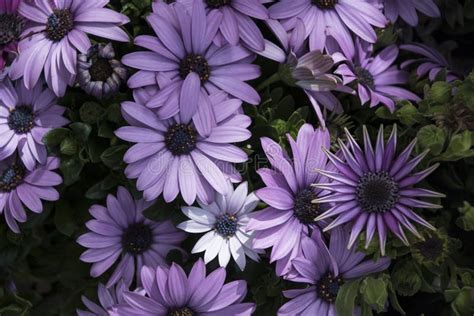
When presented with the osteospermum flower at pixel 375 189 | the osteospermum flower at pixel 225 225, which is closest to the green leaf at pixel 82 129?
the osteospermum flower at pixel 225 225

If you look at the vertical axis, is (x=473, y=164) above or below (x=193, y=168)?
above

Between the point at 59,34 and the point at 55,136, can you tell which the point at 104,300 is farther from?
the point at 59,34

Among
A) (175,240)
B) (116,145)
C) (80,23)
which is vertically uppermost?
(80,23)

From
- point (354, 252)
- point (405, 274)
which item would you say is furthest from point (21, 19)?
point (405, 274)

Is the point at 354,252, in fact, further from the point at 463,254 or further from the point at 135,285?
the point at 135,285

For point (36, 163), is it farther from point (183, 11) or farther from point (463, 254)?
point (463, 254)

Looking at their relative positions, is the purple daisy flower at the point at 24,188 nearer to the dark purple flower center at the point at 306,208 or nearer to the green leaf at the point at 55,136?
the green leaf at the point at 55,136

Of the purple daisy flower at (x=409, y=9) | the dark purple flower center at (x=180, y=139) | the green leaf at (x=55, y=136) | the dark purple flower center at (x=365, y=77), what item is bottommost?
the dark purple flower center at (x=180, y=139)

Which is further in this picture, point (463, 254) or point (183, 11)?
point (463, 254)
